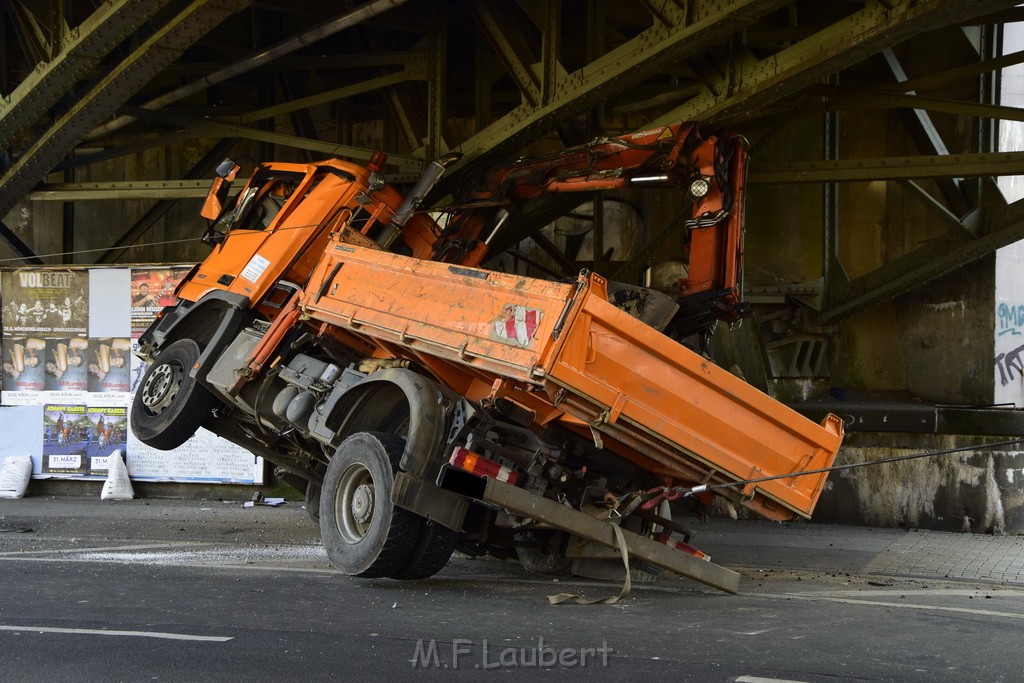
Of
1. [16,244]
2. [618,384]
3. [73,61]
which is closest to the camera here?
[618,384]

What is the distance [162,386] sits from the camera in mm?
10258

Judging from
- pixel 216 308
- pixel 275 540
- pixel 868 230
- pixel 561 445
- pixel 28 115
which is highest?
pixel 28 115

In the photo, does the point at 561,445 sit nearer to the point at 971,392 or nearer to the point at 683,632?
the point at 683,632

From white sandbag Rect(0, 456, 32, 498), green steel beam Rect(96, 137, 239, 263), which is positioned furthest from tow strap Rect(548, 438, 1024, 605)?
green steel beam Rect(96, 137, 239, 263)

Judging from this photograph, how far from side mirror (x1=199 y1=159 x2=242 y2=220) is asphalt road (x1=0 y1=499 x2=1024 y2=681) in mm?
3272

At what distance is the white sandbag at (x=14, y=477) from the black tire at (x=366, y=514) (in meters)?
7.68

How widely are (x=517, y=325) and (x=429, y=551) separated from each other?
1959mm

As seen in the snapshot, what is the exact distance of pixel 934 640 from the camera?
19.6 feet

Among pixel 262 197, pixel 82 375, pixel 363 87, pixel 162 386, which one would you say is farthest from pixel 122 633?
pixel 82 375

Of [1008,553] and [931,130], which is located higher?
[931,130]

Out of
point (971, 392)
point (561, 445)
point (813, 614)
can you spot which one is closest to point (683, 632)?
point (813, 614)

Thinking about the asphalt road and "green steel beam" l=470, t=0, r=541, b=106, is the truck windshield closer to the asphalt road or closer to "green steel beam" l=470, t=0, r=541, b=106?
"green steel beam" l=470, t=0, r=541, b=106

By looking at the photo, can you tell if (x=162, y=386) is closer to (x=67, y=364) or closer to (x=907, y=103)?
(x=67, y=364)

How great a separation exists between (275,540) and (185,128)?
5.89 meters
